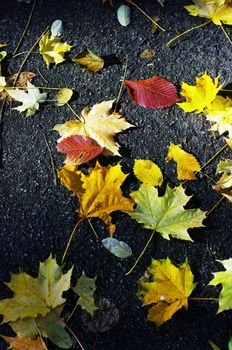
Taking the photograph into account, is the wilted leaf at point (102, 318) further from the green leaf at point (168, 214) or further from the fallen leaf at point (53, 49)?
the fallen leaf at point (53, 49)

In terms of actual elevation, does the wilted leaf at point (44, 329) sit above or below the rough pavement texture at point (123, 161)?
below

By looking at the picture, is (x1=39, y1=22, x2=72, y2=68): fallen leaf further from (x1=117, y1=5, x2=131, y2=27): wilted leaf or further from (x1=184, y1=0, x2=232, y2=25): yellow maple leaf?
(x1=184, y1=0, x2=232, y2=25): yellow maple leaf

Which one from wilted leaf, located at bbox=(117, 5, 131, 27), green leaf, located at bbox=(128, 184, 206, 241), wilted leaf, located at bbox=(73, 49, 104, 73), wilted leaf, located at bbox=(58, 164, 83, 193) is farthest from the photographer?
wilted leaf, located at bbox=(117, 5, 131, 27)

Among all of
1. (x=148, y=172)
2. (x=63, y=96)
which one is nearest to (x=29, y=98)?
(x=63, y=96)

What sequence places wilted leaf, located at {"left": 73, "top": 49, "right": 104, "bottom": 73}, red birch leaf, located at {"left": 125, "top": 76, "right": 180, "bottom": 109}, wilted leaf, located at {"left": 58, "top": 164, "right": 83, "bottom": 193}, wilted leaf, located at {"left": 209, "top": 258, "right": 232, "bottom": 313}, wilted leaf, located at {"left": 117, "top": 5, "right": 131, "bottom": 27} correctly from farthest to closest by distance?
wilted leaf, located at {"left": 117, "top": 5, "right": 131, "bottom": 27}, wilted leaf, located at {"left": 73, "top": 49, "right": 104, "bottom": 73}, red birch leaf, located at {"left": 125, "top": 76, "right": 180, "bottom": 109}, wilted leaf, located at {"left": 58, "top": 164, "right": 83, "bottom": 193}, wilted leaf, located at {"left": 209, "top": 258, "right": 232, "bottom": 313}

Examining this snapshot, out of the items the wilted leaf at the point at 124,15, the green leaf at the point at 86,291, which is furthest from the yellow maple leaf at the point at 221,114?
the green leaf at the point at 86,291

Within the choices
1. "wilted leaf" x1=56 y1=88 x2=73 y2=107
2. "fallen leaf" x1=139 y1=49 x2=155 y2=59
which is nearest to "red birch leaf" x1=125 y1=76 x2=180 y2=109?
"fallen leaf" x1=139 y1=49 x2=155 y2=59

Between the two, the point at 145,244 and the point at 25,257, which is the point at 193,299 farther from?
the point at 25,257
